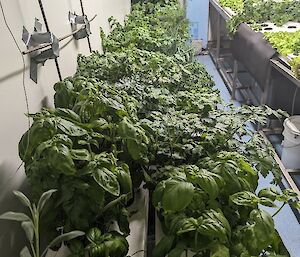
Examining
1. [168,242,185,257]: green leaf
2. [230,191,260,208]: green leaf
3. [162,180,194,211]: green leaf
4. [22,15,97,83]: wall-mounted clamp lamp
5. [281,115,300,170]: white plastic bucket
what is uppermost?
[22,15,97,83]: wall-mounted clamp lamp

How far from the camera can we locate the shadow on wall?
99 cm

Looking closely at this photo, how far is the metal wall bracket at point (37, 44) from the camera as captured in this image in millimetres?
1246

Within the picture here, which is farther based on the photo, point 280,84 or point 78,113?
point 280,84

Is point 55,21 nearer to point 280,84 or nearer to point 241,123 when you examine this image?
point 241,123

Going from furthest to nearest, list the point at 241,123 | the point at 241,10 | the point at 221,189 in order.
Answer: the point at 241,10 → the point at 241,123 → the point at 221,189

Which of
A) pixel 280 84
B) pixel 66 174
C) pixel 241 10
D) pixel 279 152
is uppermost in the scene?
pixel 66 174

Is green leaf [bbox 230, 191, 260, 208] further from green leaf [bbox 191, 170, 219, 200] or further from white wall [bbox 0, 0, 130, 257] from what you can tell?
white wall [bbox 0, 0, 130, 257]

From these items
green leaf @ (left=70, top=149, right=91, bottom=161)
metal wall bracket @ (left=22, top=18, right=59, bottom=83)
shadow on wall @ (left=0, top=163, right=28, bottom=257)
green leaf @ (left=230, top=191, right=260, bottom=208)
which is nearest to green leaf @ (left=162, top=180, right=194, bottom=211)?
green leaf @ (left=230, top=191, right=260, bottom=208)

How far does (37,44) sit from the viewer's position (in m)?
1.28

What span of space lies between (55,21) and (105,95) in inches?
28.2

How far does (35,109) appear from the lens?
1.30m

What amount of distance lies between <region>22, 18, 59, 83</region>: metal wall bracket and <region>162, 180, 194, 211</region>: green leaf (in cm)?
73

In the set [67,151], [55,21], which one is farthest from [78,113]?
[55,21]

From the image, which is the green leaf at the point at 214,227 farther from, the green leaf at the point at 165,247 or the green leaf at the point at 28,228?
the green leaf at the point at 28,228
